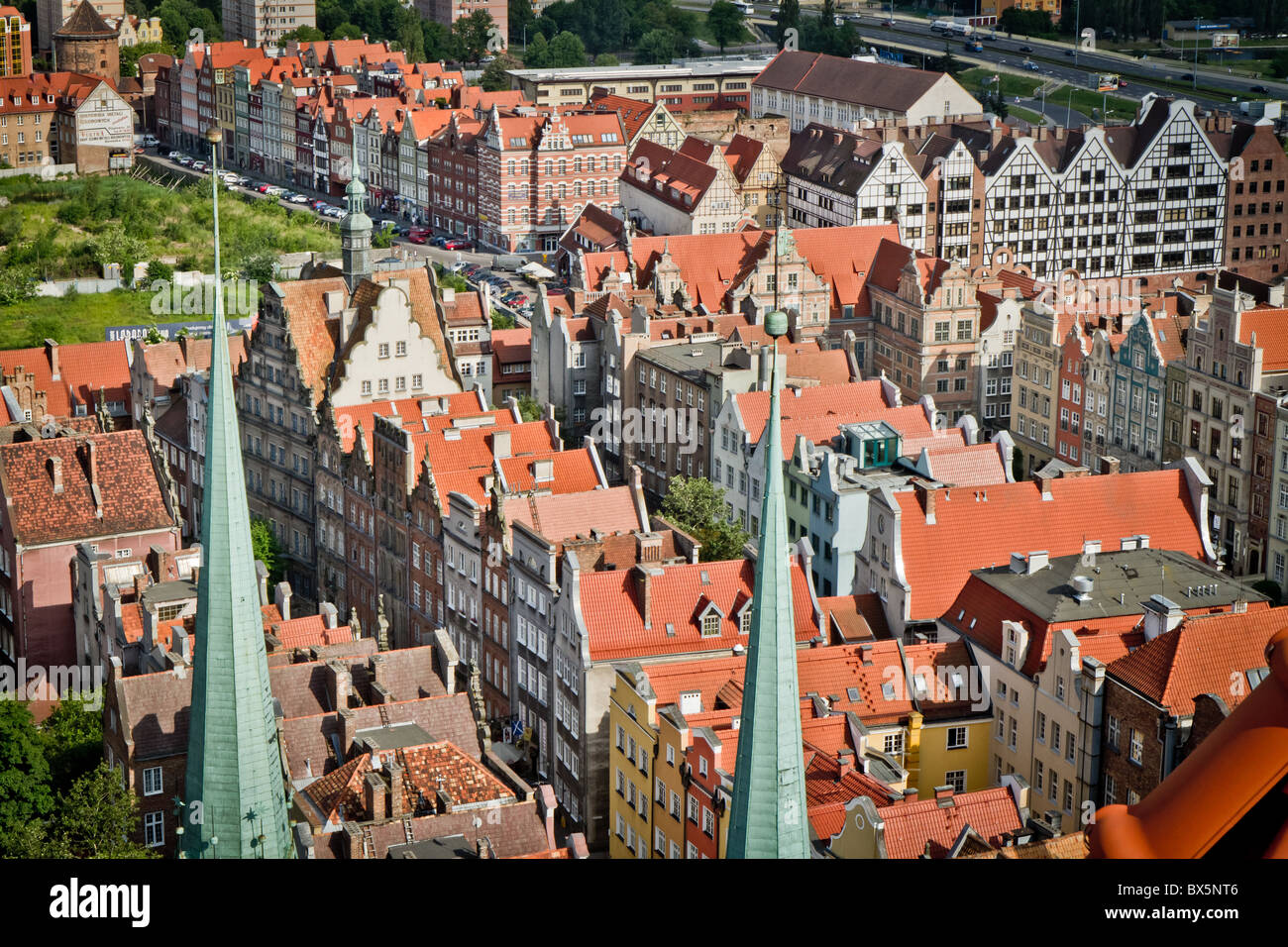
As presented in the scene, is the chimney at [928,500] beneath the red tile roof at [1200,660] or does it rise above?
above

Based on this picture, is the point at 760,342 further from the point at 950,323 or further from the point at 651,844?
the point at 651,844

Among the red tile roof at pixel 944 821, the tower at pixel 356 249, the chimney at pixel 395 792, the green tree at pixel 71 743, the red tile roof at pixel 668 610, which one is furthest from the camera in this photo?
the tower at pixel 356 249

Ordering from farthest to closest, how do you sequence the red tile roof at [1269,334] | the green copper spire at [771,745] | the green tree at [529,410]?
the green tree at [529,410] < the red tile roof at [1269,334] < the green copper spire at [771,745]

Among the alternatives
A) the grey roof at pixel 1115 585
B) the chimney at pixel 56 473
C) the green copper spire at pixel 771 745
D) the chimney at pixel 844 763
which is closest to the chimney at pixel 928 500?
the grey roof at pixel 1115 585

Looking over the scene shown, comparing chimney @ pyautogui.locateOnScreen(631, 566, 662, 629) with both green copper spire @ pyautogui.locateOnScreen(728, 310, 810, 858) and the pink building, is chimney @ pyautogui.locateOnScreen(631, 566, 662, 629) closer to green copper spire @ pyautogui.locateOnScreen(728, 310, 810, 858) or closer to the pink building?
the pink building

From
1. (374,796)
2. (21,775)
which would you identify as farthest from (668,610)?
(21,775)

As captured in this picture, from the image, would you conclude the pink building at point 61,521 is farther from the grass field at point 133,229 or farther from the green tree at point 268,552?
the grass field at point 133,229
